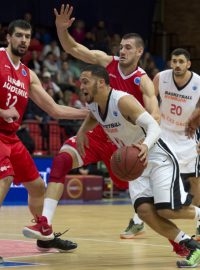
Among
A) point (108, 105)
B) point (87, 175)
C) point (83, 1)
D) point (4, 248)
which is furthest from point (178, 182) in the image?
point (83, 1)

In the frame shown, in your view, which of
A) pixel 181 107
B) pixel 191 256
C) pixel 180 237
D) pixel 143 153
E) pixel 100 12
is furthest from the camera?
pixel 100 12

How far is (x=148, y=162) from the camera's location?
6746 millimetres

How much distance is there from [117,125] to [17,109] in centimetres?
99

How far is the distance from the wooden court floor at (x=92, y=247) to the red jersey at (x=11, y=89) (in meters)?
1.15

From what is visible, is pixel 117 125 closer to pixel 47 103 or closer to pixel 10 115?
pixel 10 115

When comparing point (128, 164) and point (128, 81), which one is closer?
point (128, 164)

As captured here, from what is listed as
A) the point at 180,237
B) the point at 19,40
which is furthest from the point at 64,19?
the point at 180,237

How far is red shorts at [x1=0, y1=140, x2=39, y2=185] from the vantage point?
6.81m

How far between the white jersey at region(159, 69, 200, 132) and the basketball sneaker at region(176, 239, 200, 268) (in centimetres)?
280

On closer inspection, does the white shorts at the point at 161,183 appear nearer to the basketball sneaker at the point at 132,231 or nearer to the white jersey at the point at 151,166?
the white jersey at the point at 151,166

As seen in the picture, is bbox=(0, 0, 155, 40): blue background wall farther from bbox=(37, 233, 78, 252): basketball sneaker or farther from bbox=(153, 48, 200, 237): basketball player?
bbox=(37, 233, 78, 252): basketball sneaker

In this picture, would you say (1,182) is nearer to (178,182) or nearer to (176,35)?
(178,182)

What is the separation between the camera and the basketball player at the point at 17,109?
691 centimetres

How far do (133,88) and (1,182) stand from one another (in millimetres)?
2093
